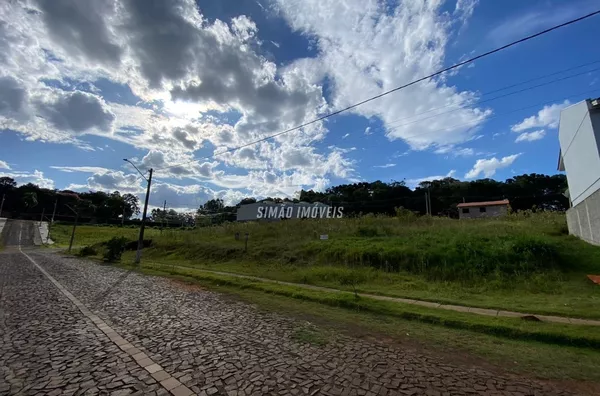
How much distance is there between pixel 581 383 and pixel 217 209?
132 metres

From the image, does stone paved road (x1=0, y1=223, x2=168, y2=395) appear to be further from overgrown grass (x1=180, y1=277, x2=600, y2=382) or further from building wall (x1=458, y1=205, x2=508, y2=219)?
building wall (x1=458, y1=205, x2=508, y2=219)

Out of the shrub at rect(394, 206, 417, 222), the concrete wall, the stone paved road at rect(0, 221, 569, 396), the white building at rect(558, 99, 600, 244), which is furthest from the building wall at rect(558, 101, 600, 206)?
the stone paved road at rect(0, 221, 569, 396)

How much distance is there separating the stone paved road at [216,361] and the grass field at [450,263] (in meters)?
5.35

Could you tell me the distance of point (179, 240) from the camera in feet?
106

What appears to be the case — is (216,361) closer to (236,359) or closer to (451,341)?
(236,359)

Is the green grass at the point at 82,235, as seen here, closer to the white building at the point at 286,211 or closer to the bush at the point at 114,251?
the bush at the point at 114,251

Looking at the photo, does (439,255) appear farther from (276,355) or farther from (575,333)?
(276,355)

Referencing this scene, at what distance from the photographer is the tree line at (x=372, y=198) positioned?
219 ft

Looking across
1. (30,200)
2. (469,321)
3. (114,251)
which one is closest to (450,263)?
(469,321)

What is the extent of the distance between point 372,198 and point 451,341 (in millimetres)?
75704

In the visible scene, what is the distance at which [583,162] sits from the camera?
67.8ft

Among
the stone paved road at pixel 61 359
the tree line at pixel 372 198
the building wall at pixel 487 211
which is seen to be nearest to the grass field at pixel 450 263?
the stone paved road at pixel 61 359

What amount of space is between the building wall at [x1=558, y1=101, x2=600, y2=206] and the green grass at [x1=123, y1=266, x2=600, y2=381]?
1440 cm

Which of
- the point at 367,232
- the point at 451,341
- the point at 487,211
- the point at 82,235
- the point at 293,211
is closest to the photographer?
the point at 451,341
